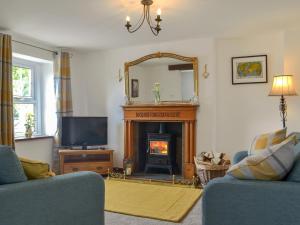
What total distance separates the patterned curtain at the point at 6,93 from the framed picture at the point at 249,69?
3.30 metres

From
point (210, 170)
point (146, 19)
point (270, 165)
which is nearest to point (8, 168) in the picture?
point (270, 165)

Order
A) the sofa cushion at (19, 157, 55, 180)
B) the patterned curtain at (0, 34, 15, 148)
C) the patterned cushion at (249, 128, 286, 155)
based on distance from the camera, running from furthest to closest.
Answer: the patterned curtain at (0, 34, 15, 148) → the patterned cushion at (249, 128, 286, 155) → the sofa cushion at (19, 157, 55, 180)

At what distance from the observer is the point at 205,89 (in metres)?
4.51

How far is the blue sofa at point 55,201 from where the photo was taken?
1.60 metres

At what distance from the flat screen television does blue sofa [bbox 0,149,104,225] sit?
2.78 metres

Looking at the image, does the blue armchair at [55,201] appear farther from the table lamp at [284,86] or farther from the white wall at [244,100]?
the white wall at [244,100]

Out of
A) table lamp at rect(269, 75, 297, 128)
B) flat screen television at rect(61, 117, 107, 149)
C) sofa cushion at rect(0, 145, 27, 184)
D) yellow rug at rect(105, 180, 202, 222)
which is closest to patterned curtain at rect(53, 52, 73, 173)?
flat screen television at rect(61, 117, 107, 149)

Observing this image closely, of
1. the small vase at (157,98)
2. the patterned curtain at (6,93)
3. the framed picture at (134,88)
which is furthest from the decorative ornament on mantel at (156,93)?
the patterned curtain at (6,93)

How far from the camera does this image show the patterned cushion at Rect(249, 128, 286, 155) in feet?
8.20

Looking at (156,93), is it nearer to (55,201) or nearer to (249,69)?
(249,69)

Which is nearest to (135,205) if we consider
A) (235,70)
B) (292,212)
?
(292,212)

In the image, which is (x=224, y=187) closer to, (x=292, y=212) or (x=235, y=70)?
(x=292, y=212)

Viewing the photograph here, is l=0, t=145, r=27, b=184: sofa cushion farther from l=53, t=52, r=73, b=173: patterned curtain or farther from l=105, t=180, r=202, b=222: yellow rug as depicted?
l=53, t=52, r=73, b=173: patterned curtain

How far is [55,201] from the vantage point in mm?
1825
